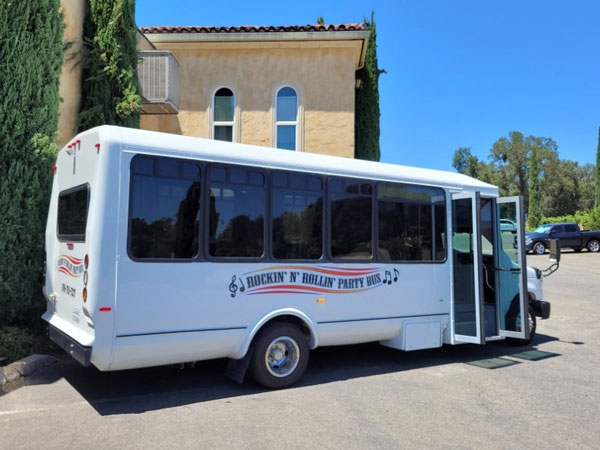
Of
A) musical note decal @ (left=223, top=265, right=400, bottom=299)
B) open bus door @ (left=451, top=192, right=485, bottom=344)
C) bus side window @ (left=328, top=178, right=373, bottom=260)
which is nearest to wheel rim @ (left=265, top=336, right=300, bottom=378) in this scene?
musical note decal @ (left=223, top=265, right=400, bottom=299)

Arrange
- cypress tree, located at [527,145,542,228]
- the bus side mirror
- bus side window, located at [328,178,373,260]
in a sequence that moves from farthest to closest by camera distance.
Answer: cypress tree, located at [527,145,542,228] < the bus side mirror < bus side window, located at [328,178,373,260]

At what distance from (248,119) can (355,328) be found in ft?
26.8

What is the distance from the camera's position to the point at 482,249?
7.70m

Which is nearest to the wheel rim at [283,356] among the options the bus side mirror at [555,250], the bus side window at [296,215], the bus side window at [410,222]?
the bus side window at [296,215]

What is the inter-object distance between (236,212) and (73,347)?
2.06 meters

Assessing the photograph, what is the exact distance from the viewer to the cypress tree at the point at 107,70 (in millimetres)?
8391

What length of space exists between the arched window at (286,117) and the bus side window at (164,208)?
8.15 meters

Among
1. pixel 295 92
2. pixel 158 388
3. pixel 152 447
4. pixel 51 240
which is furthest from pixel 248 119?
pixel 152 447

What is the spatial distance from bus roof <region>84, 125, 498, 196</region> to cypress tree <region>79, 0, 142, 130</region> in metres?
3.43

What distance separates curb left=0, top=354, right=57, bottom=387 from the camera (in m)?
5.68

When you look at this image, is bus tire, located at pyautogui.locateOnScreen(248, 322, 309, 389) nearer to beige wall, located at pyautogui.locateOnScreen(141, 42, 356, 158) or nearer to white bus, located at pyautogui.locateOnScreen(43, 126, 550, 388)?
white bus, located at pyautogui.locateOnScreen(43, 126, 550, 388)

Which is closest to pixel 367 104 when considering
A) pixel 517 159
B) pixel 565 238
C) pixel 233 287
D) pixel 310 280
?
pixel 310 280

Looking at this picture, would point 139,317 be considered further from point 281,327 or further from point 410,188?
point 410,188

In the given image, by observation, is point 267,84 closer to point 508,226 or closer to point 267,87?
point 267,87
